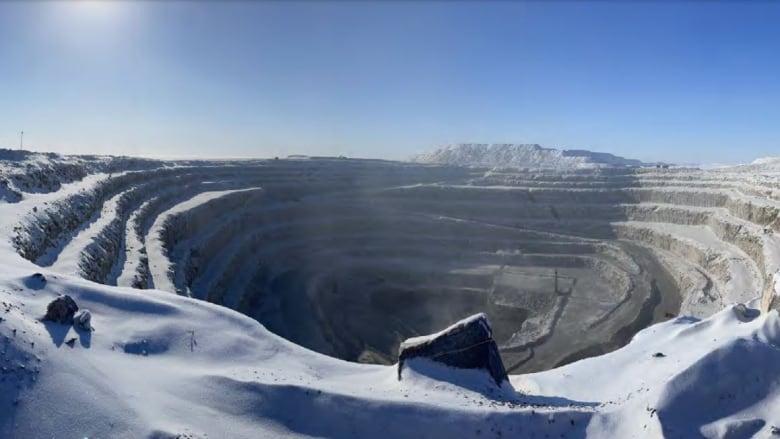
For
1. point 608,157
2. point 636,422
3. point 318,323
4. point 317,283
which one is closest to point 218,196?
point 317,283

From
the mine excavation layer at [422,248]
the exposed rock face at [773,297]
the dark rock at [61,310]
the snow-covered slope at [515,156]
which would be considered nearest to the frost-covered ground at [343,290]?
the mine excavation layer at [422,248]

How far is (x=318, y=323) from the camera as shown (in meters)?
35.3

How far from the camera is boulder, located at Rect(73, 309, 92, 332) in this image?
13.1 metres

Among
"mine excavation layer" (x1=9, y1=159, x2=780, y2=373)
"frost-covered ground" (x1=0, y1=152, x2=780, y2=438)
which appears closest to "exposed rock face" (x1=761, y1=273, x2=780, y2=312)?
"frost-covered ground" (x1=0, y1=152, x2=780, y2=438)

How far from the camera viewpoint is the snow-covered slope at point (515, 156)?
524 feet

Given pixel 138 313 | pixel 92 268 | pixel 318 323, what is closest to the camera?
pixel 138 313

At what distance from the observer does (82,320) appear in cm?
1316

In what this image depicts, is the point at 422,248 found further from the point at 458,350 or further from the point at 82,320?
the point at 82,320

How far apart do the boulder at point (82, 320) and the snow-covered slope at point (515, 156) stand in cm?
14604

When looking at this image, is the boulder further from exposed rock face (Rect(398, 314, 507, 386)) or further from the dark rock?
exposed rock face (Rect(398, 314, 507, 386))

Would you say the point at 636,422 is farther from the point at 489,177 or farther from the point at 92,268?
the point at 489,177

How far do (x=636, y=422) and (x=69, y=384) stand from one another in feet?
38.9

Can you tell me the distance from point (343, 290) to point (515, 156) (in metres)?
136

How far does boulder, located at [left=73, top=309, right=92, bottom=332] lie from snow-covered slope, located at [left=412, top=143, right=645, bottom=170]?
5750 inches
